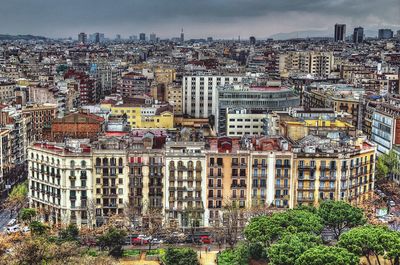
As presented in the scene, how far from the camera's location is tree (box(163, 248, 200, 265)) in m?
71.2

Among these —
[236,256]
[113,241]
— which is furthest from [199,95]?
[236,256]

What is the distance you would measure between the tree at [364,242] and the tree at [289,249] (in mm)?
3613

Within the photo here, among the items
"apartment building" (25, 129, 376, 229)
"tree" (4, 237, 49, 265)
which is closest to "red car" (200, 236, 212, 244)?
"apartment building" (25, 129, 376, 229)

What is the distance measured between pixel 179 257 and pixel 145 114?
77244 millimetres

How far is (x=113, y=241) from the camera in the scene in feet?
254

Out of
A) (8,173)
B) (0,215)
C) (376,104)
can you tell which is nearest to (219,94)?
(376,104)

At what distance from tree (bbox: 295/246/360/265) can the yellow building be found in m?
84.4

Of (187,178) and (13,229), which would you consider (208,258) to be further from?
(13,229)

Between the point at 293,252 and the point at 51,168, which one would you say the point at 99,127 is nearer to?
the point at 51,168

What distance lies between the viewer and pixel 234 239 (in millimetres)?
82250

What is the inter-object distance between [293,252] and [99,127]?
5539 cm

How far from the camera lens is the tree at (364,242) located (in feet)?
214

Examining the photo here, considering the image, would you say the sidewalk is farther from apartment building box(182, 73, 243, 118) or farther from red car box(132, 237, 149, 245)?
apartment building box(182, 73, 243, 118)

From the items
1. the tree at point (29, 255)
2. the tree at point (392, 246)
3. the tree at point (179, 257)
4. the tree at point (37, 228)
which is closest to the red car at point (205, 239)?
the tree at point (179, 257)
